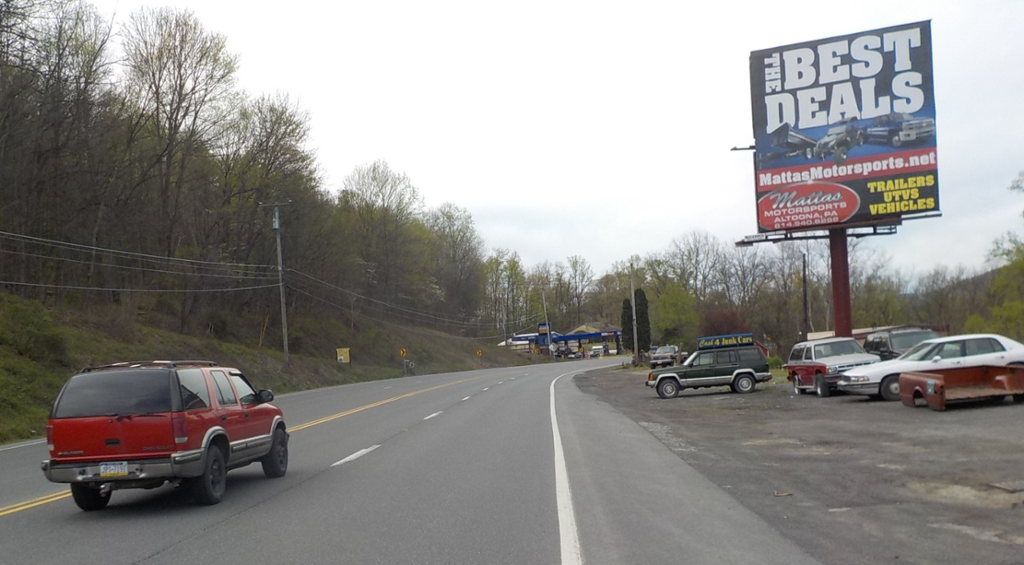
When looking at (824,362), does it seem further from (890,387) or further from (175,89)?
(175,89)

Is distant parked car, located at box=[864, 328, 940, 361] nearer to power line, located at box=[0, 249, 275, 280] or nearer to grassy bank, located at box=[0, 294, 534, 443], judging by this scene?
grassy bank, located at box=[0, 294, 534, 443]

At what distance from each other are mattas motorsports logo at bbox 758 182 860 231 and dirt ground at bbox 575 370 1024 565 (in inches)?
475

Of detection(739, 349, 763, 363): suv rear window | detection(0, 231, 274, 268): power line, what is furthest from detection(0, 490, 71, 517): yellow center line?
detection(739, 349, 763, 363): suv rear window

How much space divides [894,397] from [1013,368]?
3.81 m

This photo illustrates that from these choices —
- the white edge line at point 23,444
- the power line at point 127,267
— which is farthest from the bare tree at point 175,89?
the white edge line at point 23,444

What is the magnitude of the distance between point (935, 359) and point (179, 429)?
17.2 m

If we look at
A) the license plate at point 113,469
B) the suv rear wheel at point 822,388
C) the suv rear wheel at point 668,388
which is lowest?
the suv rear wheel at point 668,388

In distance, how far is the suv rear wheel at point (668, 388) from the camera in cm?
3159

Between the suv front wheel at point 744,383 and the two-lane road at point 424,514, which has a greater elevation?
the two-lane road at point 424,514

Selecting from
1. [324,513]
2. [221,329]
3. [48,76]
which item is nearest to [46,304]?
[48,76]

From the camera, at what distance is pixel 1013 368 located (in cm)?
1842

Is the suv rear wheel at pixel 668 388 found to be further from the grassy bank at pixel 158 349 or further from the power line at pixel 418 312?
the power line at pixel 418 312

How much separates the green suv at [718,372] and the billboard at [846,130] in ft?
18.8

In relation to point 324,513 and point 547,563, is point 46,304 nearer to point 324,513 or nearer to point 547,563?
point 324,513
